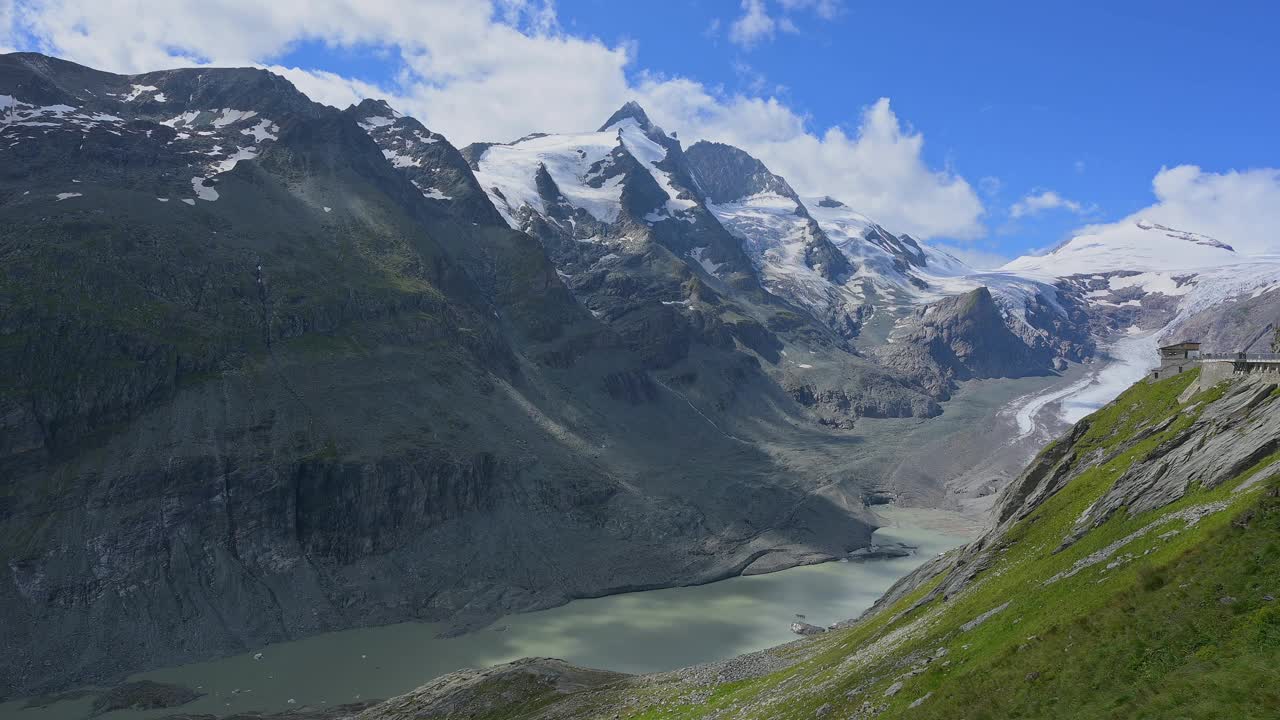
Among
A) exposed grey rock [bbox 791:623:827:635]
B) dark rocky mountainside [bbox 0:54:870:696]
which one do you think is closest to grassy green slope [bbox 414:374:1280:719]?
exposed grey rock [bbox 791:623:827:635]

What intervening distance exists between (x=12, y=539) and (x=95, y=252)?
6298 cm

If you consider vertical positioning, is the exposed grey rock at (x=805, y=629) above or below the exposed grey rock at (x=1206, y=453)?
below

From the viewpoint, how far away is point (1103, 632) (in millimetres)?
27422

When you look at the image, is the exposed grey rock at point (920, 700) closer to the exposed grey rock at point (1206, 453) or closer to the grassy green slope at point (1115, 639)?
the grassy green slope at point (1115, 639)

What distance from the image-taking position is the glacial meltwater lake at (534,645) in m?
99.8

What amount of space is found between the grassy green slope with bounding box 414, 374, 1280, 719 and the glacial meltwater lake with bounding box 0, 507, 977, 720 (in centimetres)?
6490

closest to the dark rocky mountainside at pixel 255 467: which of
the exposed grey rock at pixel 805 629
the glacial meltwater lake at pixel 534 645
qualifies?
the glacial meltwater lake at pixel 534 645

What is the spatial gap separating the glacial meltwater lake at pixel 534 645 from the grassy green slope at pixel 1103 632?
64.9 meters

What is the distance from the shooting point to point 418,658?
113 meters

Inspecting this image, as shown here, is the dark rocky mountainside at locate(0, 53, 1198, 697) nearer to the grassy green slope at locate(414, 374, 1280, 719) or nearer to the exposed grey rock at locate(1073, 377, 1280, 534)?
the grassy green slope at locate(414, 374, 1280, 719)

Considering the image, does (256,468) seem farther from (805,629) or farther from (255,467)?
(805,629)

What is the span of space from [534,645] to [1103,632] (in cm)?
10061

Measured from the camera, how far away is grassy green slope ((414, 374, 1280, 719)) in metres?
23.1

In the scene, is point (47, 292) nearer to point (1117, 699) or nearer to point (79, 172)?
point (79, 172)
